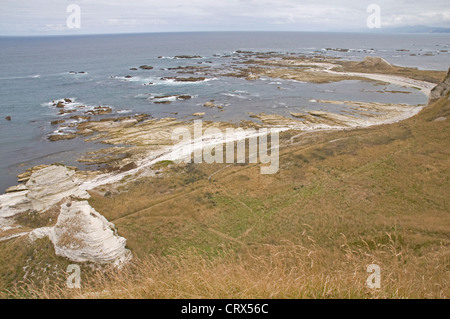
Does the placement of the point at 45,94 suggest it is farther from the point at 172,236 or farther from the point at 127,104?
the point at 172,236

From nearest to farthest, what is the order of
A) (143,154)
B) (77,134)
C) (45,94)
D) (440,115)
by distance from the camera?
1. (440,115)
2. (143,154)
3. (77,134)
4. (45,94)

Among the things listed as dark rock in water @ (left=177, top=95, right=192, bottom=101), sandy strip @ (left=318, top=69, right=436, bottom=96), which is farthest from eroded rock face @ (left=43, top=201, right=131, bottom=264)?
sandy strip @ (left=318, top=69, right=436, bottom=96)

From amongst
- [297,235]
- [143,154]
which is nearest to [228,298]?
[297,235]
